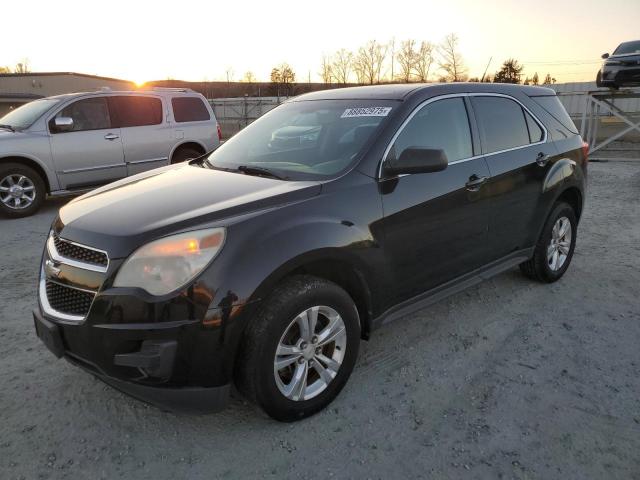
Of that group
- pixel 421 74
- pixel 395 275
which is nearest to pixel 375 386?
pixel 395 275

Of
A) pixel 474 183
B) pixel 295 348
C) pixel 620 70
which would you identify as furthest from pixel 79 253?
pixel 620 70

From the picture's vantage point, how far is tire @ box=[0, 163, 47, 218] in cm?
759

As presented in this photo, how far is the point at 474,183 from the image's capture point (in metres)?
3.53

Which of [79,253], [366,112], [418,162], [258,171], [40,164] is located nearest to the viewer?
[79,253]

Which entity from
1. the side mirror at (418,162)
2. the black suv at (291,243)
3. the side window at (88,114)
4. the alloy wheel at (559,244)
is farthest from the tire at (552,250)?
the side window at (88,114)

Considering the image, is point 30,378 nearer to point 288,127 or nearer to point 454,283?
point 288,127

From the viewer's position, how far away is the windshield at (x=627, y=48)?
14.6 metres

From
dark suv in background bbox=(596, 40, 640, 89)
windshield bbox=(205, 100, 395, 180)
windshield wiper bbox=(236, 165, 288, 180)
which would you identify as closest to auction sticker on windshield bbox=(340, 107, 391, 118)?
windshield bbox=(205, 100, 395, 180)

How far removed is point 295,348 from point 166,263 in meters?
0.82

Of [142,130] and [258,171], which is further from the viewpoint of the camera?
[142,130]

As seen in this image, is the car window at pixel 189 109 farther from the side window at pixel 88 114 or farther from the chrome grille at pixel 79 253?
the chrome grille at pixel 79 253

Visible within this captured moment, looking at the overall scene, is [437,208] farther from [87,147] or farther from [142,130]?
[142,130]

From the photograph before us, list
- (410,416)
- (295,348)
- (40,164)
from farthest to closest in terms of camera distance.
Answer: (40,164) → (410,416) → (295,348)

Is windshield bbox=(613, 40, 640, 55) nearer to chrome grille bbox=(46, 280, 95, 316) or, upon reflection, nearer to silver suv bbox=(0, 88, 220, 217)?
silver suv bbox=(0, 88, 220, 217)
